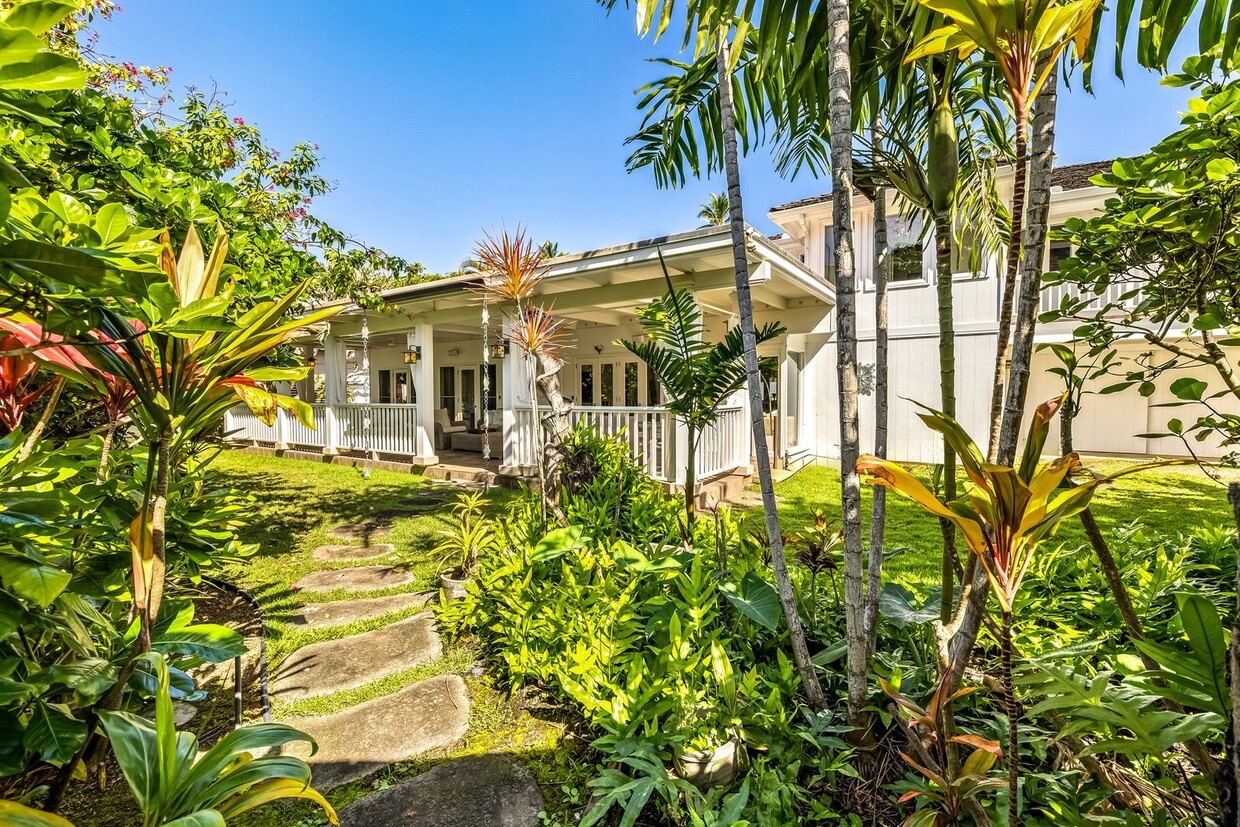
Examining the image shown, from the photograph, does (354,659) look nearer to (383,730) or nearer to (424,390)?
(383,730)

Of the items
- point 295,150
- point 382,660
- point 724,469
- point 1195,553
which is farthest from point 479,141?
point 1195,553

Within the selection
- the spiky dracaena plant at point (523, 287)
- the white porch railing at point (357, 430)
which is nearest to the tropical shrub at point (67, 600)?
the spiky dracaena plant at point (523, 287)

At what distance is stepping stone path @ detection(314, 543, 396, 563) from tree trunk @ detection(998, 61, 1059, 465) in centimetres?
511

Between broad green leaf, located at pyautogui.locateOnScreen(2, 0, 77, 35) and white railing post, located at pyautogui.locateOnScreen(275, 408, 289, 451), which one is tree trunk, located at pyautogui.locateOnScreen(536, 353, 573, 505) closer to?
broad green leaf, located at pyautogui.locateOnScreen(2, 0, 77, 35)

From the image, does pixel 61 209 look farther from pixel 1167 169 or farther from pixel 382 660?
pixel 1167 169

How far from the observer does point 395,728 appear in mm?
2416

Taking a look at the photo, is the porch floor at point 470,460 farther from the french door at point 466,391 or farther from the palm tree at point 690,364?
the palm tree at point 690,364

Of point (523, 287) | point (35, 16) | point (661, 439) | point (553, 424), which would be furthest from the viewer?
→ point (661, 439)

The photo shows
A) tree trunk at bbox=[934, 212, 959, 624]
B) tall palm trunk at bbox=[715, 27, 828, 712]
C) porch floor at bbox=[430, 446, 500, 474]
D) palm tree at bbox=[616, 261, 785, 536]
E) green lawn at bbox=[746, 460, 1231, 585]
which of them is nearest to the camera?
tree trunk at bbox=[934, 212, 959, 624]

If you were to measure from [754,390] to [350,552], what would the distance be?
180 inches

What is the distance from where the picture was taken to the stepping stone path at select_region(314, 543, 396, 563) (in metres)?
4.85

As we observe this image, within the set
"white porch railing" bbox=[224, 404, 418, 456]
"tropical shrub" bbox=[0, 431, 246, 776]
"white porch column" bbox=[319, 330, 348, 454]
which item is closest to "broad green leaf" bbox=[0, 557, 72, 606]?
"tropical shrub" bbox=[0, 431, 246, 776]

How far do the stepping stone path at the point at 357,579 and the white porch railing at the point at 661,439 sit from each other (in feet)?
8.28

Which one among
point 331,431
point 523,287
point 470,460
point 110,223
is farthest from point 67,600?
point 331,431
